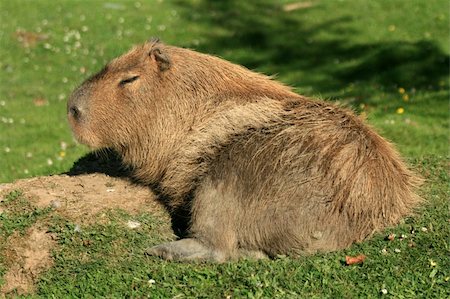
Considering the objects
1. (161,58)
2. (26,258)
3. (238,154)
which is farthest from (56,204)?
(238,154)

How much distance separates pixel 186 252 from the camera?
15.2 ft

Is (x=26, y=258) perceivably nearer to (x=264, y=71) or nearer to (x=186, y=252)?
(x=186, y=252)

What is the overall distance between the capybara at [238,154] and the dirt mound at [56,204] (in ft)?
0.71

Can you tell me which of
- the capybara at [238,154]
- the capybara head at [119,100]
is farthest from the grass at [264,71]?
the capybara head at [119,100]

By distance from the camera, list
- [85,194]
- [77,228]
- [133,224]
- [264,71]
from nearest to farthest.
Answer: [77,228]
[133,224]
[85,194]
[264,71]

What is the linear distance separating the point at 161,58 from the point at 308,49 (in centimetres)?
936

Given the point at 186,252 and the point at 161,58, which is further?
the point at 161,58

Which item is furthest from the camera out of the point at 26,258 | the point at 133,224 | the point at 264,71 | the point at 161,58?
the point at 264,71

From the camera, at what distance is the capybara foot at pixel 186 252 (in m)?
4.61

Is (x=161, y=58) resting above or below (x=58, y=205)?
above

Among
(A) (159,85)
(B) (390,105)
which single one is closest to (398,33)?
(B) (390,105)

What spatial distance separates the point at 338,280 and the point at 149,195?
1865mm

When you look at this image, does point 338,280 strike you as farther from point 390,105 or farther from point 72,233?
point 390,105

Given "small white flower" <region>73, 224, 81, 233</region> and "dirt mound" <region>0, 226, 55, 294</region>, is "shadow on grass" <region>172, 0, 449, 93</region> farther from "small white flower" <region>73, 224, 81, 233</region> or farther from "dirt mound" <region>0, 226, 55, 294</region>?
"dirt mound" <region>0, 226, 55, 294</region>
